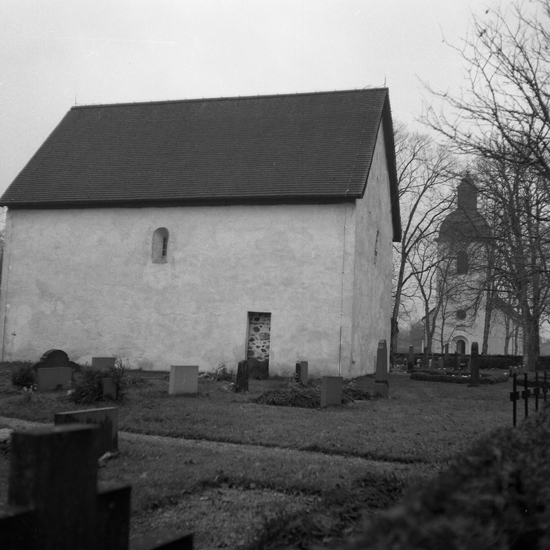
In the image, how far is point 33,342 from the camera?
23.3m

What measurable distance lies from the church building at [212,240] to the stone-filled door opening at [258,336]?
0.12 ft

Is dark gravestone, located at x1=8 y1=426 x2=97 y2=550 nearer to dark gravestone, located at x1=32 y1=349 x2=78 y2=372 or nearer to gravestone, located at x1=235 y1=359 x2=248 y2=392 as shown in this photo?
gravestone, located at x1=235 y1=359 x2=248 y2=392

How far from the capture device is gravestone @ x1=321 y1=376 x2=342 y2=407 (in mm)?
13055

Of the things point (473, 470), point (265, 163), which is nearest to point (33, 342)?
point (265, 163)

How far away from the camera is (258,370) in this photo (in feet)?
66.8

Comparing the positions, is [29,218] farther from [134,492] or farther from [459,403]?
[134,492]

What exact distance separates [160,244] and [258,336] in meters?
5.11

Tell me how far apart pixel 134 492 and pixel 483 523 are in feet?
14.3

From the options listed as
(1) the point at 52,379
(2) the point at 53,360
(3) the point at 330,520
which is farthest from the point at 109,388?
(3) the point at 330,520

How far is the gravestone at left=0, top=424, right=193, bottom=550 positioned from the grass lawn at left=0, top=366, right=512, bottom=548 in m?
1.89

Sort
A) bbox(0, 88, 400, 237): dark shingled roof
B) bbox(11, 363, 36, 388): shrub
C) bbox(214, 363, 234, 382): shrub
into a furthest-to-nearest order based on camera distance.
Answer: bbox(0, 88, 400, 237): dark shingled roof < bbox(214, 363, 234, 382): shrub < bbox(11, 363, 36, 388): shrub

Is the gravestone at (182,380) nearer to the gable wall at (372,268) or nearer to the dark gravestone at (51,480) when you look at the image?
the gable wall at (372,268)

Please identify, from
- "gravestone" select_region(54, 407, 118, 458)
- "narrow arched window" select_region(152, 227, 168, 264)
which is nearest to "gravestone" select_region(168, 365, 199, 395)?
"gravestone" select_region(54, 407, 118, 458)

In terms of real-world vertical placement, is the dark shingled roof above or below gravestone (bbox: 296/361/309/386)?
above
